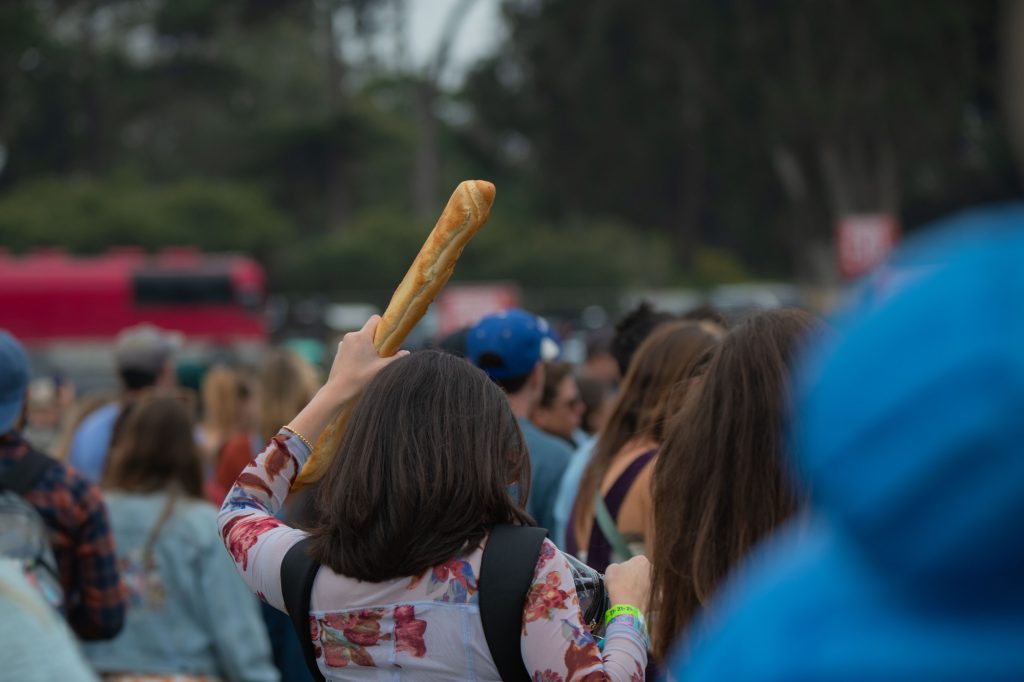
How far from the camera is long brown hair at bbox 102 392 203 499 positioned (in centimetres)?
491

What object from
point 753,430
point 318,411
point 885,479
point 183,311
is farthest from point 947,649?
point 183,311

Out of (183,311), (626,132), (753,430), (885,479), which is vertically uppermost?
(885,479)

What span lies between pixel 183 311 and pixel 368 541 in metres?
33.6

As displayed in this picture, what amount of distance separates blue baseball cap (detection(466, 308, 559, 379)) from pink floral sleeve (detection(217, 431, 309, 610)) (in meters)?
1.86

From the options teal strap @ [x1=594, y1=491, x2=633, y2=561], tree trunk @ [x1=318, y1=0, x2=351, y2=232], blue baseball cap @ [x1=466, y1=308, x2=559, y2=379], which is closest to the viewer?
teal strap @ [x1=594, y1=491, x2=633, y2=561]

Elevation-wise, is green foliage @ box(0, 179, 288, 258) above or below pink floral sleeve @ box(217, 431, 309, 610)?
below

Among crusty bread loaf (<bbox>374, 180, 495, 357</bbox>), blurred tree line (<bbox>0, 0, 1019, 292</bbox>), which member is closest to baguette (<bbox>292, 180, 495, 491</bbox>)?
crusty bread loaf (<bbox>374, 180, 495, 357</bbox>)

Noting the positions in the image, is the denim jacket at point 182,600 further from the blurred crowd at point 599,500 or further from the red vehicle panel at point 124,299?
the red vehicle panel at point 124,299

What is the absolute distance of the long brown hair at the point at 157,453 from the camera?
491 centimetres

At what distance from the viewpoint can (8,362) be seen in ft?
11.8

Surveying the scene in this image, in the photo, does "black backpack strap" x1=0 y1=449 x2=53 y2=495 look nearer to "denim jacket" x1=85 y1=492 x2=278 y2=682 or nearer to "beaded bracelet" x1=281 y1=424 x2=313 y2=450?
"denim jacket" x1=85 y1=492 x2=278 y2=682

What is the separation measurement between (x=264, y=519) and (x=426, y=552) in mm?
444

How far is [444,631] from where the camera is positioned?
2.25 metres

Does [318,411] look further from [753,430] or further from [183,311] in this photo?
[183,311]
